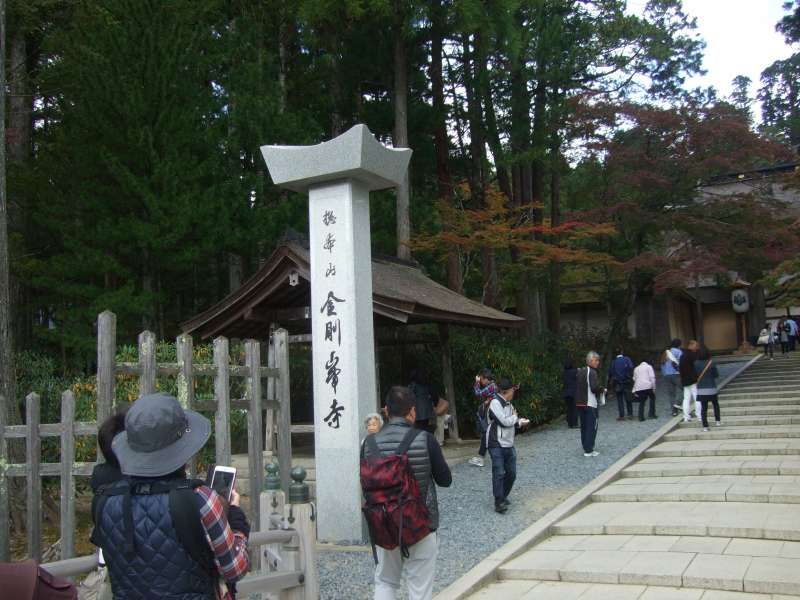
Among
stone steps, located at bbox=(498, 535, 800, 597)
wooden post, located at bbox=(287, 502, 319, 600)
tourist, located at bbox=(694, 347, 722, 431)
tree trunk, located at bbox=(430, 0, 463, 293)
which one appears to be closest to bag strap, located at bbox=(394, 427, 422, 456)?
wooden post, located at bbox=(287, 502, 319, 600)

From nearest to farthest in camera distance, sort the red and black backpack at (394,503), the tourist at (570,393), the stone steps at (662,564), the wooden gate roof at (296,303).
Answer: the red and black backpack at (394,503) < the stone steps at (662,564) < the wooden gate roof at (296,303) < the tourist at (570,393)

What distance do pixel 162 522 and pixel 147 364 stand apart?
313 cm

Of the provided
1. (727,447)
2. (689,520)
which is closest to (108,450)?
(689,520)

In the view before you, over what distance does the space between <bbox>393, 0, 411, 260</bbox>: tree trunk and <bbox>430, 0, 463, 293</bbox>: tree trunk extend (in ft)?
2.67

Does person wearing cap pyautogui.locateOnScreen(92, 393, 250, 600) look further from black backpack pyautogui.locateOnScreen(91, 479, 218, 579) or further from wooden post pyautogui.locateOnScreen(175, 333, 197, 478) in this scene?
wooden post pyautogui.locateOnScreen(175, 333, 197, 478)

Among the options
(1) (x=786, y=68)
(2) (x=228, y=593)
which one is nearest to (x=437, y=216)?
(2) (x=228, y=593)

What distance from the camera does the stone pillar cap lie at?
784 centimetres

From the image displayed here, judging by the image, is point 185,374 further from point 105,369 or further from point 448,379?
point 448,379

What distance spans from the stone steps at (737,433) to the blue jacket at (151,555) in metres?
11.6

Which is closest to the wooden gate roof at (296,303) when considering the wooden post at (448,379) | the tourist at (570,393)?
the wooden post at (448,379)

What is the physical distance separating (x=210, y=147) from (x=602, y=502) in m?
10.6

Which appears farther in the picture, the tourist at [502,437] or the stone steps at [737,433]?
the stone steps at [737,433]

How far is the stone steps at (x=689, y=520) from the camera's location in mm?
6953

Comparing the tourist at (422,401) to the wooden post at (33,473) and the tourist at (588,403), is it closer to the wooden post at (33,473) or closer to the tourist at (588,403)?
the tourist at (588,403)
